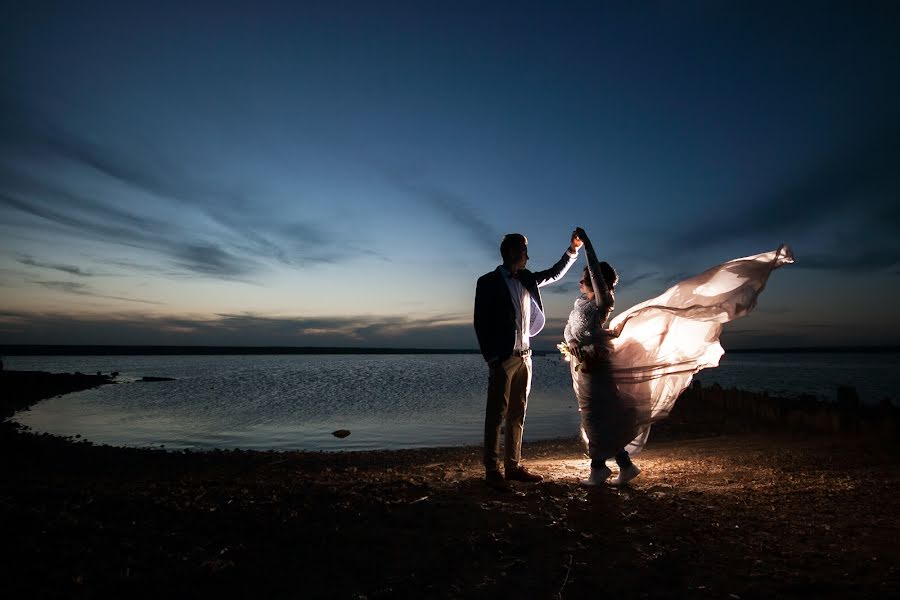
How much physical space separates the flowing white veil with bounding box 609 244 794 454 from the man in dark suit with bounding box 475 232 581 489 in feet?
3.37

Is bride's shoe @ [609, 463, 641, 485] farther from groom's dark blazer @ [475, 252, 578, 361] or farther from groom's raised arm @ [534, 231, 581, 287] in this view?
groom's raised arm @ [534, 231, 581, 287]

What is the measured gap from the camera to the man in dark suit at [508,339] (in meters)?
5.60

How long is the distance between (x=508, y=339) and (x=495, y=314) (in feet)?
1.04

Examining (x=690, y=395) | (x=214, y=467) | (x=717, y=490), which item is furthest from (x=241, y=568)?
(x=690, y=395)

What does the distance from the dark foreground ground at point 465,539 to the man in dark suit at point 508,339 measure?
0.46 m

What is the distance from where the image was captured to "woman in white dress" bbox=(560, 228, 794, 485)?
557 cm

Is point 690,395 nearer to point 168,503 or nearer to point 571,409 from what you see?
point 571,409

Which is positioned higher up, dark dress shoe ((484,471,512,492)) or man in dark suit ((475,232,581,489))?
man in dark suit ((475,232,581,489))

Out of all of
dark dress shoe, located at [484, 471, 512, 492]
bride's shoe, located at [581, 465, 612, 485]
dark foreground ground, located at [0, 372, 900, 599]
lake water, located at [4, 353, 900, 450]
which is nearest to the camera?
dark foreground ground, located at [0, 372, 900, 599]

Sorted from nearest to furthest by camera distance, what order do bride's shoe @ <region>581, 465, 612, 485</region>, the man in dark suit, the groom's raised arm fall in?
bride's shoe @ <region>581, 465, 612, 485</region>, the man in dark suit, the groom's raised arm

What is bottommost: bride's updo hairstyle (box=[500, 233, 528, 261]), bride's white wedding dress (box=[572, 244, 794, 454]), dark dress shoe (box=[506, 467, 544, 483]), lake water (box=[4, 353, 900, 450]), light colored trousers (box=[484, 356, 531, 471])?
lake water (box=[4, 353, 900, 450])

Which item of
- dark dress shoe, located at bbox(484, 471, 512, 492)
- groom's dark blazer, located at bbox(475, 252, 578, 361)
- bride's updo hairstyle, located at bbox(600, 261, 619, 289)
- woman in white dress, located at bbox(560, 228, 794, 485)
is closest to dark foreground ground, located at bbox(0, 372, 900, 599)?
dark dress shoe, located at bbox(484, 471, 512, 492)

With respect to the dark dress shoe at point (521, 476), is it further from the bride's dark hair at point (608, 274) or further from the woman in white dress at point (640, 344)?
the bride's dark hair at point (608, 274)

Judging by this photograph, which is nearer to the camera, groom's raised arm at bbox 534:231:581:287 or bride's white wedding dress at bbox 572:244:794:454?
bride's white wedding dress at bbox 572:244:794:454
